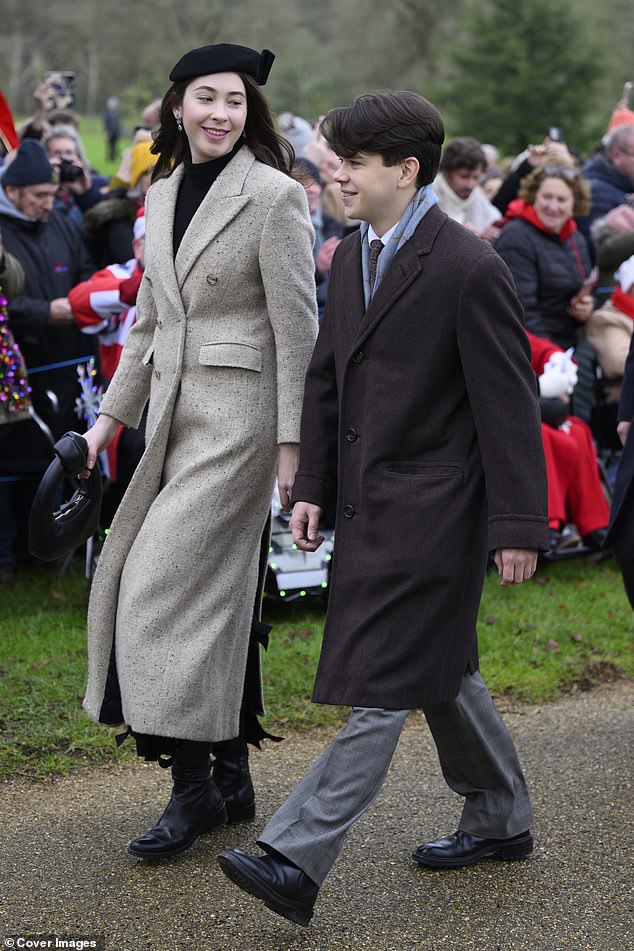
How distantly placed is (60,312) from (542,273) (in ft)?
8.35

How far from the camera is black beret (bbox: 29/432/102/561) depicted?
11.5 ft

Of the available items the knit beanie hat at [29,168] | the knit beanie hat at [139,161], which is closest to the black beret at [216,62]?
the knit beanie hat at [139,161]

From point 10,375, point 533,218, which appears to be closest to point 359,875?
point 10,375

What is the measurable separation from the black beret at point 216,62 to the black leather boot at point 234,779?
6.20 ft

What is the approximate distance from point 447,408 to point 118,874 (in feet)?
5.03

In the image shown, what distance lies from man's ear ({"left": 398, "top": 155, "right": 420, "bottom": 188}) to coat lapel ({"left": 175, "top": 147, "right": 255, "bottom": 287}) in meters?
0.58

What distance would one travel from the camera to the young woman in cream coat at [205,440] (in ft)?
11.3

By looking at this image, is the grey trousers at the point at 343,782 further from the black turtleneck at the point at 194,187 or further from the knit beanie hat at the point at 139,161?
the knit beanie hat at the point at 139,161

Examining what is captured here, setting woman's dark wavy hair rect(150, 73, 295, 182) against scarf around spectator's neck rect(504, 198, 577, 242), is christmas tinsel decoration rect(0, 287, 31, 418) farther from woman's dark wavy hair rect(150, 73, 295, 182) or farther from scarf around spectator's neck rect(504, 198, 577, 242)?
scarf around spectator's neck rect(504, 198, 577, 242)

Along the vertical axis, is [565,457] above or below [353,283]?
below

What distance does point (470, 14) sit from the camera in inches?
1529

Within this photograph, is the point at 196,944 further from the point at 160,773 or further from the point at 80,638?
the point at 80,638

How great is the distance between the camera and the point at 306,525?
3.29m

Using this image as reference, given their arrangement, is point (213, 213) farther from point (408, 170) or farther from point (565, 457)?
point (565, 457)
